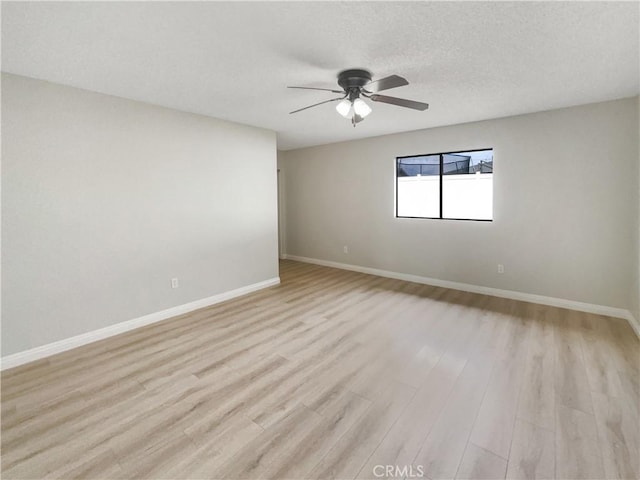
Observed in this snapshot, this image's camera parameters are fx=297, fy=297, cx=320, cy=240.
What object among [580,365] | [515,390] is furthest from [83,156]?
[580,365]

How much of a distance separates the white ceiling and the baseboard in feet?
7.97

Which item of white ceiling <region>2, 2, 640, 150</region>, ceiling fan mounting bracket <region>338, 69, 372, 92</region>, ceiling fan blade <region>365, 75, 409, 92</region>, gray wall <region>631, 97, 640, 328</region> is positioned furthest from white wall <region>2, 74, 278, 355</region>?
gray wall <region>631, 97, 640, 328</region>

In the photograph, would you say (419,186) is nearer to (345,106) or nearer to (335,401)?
(345,106)

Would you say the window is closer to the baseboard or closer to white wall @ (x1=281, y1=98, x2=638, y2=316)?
white wall @ (x1=281, y1=98, x2=638, y2=316)

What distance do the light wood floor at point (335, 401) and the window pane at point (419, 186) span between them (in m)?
2.07

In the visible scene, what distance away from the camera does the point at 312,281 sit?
17.1 ft

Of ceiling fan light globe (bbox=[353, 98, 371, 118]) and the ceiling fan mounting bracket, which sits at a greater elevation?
the ceiling fan mounting bracket

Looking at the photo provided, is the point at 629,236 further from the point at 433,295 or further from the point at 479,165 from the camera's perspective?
the point at 433,295

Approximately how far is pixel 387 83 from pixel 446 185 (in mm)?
2821

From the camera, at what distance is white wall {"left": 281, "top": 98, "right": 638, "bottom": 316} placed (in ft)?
11.3

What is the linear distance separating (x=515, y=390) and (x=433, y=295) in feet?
7.22

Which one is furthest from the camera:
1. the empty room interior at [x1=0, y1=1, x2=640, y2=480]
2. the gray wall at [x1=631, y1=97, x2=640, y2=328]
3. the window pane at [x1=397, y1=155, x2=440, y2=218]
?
the window pane at [x1=397, y1=155, x2=440, y2=218]

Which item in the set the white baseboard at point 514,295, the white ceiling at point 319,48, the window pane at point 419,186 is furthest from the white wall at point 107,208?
the window pane at point 419,186

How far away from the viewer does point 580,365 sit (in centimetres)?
252
